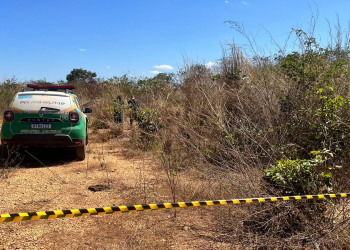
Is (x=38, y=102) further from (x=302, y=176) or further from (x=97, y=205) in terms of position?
(x=302, y=176)

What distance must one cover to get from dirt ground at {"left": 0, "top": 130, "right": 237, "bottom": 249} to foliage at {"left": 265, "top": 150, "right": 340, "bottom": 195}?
32.9 inches

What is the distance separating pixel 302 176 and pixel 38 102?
4957 millimetres

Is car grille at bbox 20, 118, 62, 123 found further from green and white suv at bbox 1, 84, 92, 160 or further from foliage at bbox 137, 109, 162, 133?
foliage at bbox 137, 109, 162, 133

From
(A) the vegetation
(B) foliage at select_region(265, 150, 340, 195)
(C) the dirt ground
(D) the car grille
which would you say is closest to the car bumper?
(D) the car grille

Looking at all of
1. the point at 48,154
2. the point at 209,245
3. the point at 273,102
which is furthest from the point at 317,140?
the point at 48,154

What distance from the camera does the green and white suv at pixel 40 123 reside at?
5660mm

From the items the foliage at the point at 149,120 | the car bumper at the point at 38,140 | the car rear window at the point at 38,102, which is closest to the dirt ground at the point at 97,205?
the car bumper at the point at 38,140

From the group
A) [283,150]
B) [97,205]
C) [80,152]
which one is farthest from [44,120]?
[283,150]

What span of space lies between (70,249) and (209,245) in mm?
1404

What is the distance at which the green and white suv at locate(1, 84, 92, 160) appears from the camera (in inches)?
223

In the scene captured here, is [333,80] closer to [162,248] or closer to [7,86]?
[162,248]

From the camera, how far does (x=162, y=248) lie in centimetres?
303

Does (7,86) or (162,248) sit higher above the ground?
(7,86)

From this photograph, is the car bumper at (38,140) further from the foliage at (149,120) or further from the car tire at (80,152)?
the foliage at (149,120)
